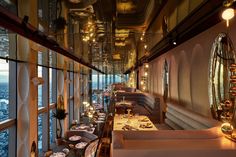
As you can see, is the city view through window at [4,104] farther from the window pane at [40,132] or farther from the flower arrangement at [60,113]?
the flower arrangement at [60,113]

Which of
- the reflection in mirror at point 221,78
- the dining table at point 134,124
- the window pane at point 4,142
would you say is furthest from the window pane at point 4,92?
the reflection in mirror at point 221,78

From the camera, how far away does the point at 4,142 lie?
316 inches

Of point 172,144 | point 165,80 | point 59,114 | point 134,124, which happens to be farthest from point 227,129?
point 59,114

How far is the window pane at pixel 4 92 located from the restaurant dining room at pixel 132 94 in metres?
0.03

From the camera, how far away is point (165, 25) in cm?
1045

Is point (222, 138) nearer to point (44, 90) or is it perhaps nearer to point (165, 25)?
point (165, 25)

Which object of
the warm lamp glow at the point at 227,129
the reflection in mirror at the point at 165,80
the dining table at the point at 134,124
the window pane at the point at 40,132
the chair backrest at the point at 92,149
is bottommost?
the window pane at the point at 40,132

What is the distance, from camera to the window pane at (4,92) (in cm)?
708

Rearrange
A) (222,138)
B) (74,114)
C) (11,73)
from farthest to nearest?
(74,114) < (11,73) < (222,138)

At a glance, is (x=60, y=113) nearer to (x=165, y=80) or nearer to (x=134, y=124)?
(x=165, y=80)

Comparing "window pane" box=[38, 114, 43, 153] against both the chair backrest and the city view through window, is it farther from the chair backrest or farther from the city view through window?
the chair backrest

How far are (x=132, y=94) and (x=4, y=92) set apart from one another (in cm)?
843

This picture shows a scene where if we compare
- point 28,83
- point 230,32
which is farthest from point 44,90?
point 230,32

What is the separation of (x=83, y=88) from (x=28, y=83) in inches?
543
